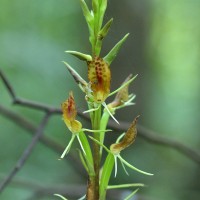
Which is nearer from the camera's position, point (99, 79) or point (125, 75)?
point (99, 79)

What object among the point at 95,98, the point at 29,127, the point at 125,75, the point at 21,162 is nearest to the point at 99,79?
the point at 95,98

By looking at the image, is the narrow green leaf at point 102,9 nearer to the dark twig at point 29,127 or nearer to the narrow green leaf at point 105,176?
the narrow green leaf at point 105,176

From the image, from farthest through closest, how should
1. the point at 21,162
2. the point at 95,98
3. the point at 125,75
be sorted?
the point at 125,75
the point at 21,162
the point at 95,98

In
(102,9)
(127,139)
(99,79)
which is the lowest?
(127,139)

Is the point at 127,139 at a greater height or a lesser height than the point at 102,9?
lesser

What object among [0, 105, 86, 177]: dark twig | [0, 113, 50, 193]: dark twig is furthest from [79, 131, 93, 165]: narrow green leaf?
[0, 105, 86, 177]: dark twig

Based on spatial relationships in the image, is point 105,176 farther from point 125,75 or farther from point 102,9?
point 125,75

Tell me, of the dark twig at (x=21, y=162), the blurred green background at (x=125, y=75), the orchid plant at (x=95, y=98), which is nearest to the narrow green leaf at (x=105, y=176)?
the orchid plant at (x=95, y=98)
